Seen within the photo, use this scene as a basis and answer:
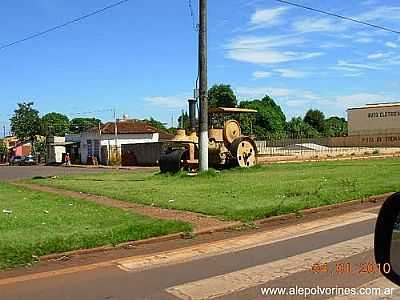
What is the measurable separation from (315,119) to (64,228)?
364ft

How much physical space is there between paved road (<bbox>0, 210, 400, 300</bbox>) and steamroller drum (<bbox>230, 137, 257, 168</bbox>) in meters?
16.5

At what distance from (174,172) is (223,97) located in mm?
68778

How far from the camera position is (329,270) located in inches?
277

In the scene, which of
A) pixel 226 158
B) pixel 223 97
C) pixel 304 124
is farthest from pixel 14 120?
pixel 226 158

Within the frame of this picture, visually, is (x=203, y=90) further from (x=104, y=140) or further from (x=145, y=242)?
(x=104, y=140)

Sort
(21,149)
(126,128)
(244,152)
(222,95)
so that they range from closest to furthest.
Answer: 1. (244,152)
2. (126,128)
3. (222,95)
4. (21,149)

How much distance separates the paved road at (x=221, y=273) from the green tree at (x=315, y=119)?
4321 inches

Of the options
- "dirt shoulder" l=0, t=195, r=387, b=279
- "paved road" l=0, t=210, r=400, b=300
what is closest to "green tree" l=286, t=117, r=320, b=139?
"dirt shoulder" l=0, t=195, r=387, b=279

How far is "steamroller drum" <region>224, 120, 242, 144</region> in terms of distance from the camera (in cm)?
2659

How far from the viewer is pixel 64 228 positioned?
10.2 metres

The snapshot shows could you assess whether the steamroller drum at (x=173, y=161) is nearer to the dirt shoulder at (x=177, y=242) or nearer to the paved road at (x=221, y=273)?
the dirt shoulder at (x=177, y=242)

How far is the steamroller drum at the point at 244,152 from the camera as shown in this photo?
25.9 meters

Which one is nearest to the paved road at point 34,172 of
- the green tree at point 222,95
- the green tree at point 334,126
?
the green tree at point 222,95

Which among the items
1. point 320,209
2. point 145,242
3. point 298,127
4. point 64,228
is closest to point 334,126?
point 298,127
